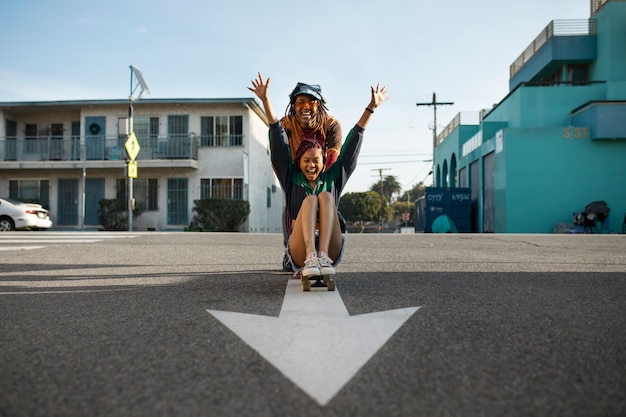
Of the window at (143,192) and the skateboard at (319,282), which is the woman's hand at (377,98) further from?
the window at (143,192)

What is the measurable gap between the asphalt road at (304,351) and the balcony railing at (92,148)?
20506 mm

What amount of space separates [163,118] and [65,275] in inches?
829

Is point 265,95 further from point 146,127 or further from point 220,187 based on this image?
point 146,127

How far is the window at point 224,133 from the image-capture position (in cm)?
2441

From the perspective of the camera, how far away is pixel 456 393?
57.7 inches

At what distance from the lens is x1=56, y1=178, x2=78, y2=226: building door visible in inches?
963

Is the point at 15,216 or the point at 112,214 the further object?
the point at 112,214

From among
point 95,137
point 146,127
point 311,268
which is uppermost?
point 146,127

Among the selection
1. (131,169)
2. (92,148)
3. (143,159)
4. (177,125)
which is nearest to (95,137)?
(92,148)

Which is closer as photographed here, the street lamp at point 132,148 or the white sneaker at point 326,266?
the white sneaker at point 326,266

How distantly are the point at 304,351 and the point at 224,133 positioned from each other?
23426 mm

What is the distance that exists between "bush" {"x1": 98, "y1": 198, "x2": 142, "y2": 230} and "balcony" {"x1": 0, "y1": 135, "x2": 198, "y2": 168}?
1.89m

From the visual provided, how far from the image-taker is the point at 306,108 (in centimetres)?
380

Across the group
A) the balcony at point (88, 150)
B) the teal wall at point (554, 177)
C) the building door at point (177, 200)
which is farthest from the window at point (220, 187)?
the teal wall at point (554, 177)
